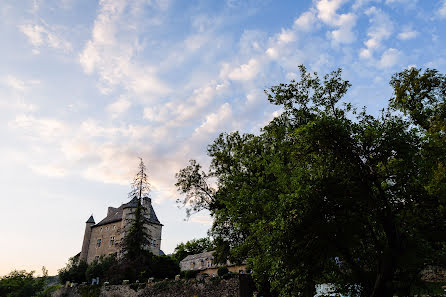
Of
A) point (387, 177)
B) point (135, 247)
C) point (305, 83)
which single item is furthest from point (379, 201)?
point (135, 247)

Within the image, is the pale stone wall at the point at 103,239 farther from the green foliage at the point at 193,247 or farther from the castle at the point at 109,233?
the green foliage at the point at 193,247

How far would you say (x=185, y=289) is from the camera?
25.7 meters

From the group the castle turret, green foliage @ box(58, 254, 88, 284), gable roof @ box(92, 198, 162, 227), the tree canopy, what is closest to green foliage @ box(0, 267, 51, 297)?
green foliage @ box(58, 254, 88, 284)

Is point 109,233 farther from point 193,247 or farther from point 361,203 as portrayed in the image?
point 361,203

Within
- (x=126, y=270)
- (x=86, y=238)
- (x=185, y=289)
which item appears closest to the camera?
(x=185, y=289)

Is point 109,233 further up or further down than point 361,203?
further up

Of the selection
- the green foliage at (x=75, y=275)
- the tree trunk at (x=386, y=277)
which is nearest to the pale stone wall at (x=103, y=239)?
the green foliage at (x=75, y=275)

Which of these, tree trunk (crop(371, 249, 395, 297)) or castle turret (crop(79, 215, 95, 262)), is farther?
castle turret (crop(79, 215, 95, 262))

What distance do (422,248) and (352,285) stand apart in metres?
3.50

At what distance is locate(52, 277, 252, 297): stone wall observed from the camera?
2277 cm

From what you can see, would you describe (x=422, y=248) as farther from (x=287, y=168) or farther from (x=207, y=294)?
(x=207, y=294)

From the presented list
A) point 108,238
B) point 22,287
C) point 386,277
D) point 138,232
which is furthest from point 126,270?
point 386,277

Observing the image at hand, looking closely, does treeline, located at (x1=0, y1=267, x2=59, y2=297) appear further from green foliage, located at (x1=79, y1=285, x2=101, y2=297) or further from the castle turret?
the castle turret

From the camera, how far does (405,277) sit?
470 inches
